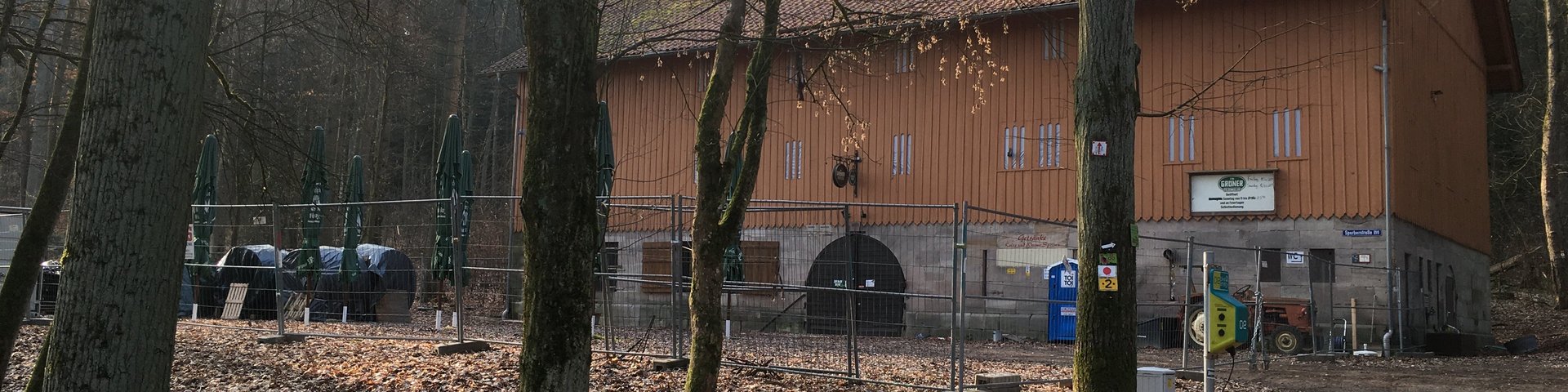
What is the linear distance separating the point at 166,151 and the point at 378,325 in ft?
30.8

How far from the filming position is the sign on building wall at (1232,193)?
21.6 metres

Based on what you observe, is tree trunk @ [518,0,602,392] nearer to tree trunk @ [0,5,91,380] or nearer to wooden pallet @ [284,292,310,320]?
tree trunk @ [0,5,91,380]

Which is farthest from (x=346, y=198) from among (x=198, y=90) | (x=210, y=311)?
(x=198, y=90)

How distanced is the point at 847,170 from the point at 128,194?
2010 cm

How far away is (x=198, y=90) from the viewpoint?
252 inches

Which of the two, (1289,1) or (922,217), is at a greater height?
(1289,1)

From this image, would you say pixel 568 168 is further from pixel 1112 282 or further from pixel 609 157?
pixel 609 157

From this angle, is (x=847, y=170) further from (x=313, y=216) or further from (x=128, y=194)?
(x=128, y=194)

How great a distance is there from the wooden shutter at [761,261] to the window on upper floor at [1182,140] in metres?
8.87

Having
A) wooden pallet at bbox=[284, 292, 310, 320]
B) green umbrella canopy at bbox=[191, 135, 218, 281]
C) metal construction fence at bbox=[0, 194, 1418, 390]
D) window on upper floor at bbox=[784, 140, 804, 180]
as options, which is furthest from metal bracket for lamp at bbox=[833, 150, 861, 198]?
green umbrella canopy at bbox=[191, 135, 218, 281]

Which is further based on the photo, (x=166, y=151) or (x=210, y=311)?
(x=210, y=311)

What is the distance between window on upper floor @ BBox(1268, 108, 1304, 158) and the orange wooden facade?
0.17 ft

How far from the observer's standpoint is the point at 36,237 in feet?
31.0

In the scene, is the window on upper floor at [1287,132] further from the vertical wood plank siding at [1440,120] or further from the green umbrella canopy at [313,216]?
the green umbrella canopy at [313,216]
